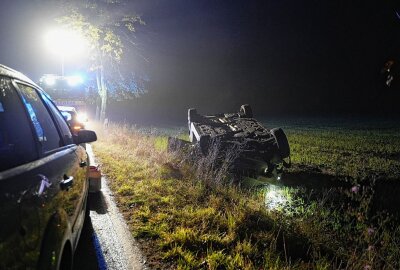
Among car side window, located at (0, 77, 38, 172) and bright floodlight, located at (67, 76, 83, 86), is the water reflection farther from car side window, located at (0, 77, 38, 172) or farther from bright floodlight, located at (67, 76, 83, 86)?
bright floodlight, located at (67, 76, 83, 86)

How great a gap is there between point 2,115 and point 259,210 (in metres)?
3.94

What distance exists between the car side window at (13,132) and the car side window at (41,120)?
16cm

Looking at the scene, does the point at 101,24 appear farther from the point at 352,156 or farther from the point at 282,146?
the point at 352,156

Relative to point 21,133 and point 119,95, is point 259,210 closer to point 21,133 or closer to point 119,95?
point 21,133

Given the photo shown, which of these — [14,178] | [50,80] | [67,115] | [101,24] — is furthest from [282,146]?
[50,80]

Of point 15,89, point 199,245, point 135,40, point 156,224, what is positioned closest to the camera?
point 15,89

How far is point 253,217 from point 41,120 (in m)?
3.20

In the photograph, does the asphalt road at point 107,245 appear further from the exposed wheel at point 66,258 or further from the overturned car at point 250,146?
the overturned car at point 250,146

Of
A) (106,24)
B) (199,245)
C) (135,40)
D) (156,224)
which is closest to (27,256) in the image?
(199,245)

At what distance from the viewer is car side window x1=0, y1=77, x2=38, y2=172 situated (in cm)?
190

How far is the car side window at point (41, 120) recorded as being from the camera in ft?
7.77

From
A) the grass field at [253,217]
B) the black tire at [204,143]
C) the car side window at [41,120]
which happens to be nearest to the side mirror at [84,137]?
the car side window at [41,120]

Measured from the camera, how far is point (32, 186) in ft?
5.47

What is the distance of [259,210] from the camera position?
507cm
